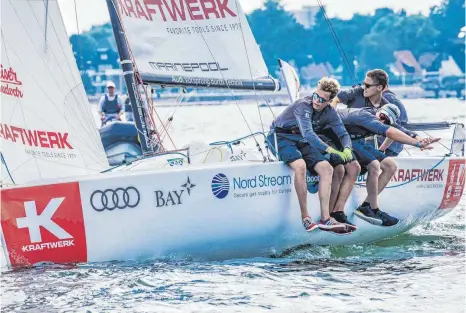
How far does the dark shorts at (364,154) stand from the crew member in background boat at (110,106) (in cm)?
575

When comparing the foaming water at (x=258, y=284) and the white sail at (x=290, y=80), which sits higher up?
the white sail at (x=290, y=80)

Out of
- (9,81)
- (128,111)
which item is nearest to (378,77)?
(9,81)

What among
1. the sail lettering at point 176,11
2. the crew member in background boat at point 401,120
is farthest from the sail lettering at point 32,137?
the crew member in background boat at point 401,120

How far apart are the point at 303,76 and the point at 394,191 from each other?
246 feet

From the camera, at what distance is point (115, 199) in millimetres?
6098

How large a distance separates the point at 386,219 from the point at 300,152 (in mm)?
903

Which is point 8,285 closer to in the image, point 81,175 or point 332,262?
point 81,175

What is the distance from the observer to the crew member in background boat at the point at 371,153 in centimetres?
673

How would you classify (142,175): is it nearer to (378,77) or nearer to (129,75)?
(129,75)

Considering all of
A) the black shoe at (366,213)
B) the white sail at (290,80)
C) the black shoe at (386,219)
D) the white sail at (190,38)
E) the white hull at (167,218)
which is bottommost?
the black shoe at (386,219)

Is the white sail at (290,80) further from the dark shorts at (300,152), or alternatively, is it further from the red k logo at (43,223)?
the red k logo at (43,223)

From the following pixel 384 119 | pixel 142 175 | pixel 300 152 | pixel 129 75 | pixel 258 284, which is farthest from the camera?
pixel 129 75

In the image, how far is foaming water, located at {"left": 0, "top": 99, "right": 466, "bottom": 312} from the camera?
17.7ft

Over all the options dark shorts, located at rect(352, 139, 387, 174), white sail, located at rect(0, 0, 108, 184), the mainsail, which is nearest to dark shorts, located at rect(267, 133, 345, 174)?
dark shorts, located at rect(352, 139, 387, 174)
